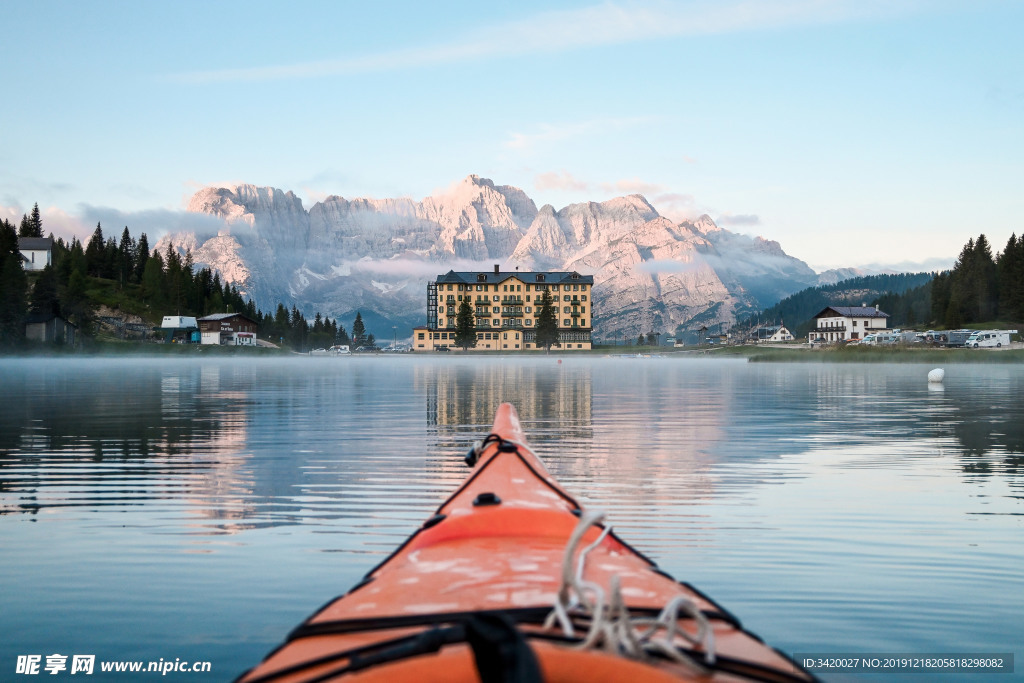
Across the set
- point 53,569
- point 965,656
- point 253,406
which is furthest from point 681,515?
point 253,406

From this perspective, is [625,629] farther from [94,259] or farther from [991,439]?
[94,259]

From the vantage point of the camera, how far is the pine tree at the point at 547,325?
547 ft

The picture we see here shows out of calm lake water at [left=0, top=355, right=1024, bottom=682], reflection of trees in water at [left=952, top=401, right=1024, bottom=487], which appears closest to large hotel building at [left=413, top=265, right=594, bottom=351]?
reflection of trees in water at [left=952, top=401, right=1024, bottom=487]

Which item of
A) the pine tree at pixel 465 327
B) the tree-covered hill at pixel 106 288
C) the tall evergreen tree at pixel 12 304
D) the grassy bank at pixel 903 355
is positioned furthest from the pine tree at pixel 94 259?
the grassy bank at pixel 903 355

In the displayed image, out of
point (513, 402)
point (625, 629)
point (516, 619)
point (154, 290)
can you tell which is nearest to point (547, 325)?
point (154, 290)

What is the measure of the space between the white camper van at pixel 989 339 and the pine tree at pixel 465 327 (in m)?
93.9

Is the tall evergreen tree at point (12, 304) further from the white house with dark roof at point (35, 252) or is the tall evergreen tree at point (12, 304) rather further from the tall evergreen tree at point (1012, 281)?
the tall evergreen tree at point (1012, 281)

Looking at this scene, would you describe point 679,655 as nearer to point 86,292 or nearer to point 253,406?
point 253,406

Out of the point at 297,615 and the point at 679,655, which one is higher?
the point at 679,655

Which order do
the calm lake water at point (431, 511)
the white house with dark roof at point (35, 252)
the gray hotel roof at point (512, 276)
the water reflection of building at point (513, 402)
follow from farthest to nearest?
the gray hotel roof at point (512, 276) < the white house with dark roof at point (35, 252) < the water reflection of building at point (513, 402) < the calm lake water at point (431, 511)

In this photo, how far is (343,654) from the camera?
3.09 metres

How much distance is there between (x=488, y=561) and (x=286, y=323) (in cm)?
19594

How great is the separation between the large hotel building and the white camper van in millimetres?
83713

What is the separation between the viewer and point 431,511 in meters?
11.1
